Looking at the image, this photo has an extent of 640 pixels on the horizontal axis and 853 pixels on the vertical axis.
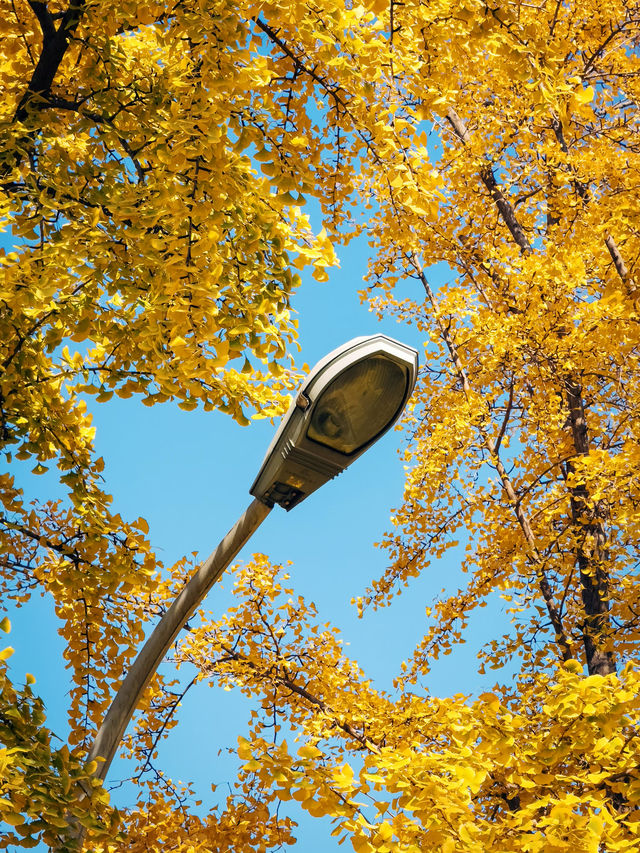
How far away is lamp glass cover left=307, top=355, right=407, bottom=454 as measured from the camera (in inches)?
91.7

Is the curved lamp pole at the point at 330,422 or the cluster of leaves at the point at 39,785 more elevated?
the curved lamp pole at the point at 330,422

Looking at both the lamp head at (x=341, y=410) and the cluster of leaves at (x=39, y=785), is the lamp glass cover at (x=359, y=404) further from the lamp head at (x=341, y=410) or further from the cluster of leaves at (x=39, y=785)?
the cluster of leaves at (x=39, y=785)

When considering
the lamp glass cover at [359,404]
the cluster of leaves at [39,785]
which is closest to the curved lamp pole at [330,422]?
the lamp glass cover at [359,404]

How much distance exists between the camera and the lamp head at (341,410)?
2.31 metres

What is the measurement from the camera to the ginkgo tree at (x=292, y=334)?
2.55 m

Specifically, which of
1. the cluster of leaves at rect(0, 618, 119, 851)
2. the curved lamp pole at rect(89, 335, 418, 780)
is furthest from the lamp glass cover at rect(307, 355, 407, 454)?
the cluster of leaves at rect(0, 618, 119, 851)

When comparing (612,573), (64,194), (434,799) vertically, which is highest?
(64,194)

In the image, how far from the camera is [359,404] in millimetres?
2385

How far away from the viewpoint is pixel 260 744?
2436 mm

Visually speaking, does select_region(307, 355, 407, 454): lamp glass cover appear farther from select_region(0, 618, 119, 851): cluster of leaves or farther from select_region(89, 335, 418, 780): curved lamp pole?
select_region(0, 618, 119, 851): cluster of leaves

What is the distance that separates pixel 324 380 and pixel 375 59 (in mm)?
1428

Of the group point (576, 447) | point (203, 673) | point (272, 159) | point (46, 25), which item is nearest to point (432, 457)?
point (576, 447)

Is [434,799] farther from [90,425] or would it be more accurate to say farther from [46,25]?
[46,25]

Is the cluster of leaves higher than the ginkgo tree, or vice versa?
the ginkgo tree
